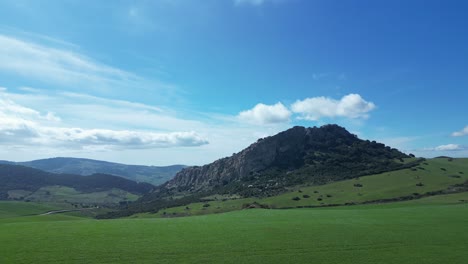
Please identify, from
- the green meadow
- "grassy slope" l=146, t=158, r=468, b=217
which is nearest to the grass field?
the green meadow

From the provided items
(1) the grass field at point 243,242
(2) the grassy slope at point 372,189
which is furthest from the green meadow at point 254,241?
(2) the grassy slope at point 372,189

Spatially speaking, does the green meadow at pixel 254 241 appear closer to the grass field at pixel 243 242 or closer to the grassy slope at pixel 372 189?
the grass field at pixel 243 242

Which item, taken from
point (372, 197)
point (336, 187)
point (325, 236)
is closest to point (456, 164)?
point (336, 187)

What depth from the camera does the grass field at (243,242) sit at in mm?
37594

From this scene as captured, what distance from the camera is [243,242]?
145 feet

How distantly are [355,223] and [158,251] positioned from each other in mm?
35475

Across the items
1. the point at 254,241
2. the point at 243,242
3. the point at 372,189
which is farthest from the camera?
the point at 372,189

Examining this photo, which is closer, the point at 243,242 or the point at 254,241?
the point at 243,242

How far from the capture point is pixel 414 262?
1428 inches

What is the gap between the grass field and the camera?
37594 millimetres

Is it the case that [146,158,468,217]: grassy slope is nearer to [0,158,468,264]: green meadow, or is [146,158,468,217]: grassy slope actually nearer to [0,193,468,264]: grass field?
[0,158,468,264]: green meadow

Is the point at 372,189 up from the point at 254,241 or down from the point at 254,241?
up

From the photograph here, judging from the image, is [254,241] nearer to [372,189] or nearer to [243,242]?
[243,242]

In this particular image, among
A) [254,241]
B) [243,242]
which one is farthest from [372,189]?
[243,242]
